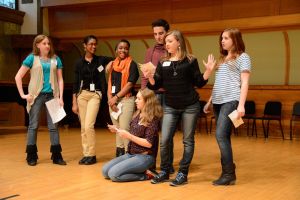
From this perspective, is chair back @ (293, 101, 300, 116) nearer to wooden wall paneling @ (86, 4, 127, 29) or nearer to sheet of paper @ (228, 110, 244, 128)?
wooden wall paneling @ (86, 4, 127, 29)

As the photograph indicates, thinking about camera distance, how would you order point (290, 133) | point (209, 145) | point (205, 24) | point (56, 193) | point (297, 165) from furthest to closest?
1. point (290, 133)
2. point (205, 24)
3. point (209, 145)
4. point (297, 165)
5. point (56, 193)

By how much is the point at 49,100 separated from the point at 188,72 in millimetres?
1885

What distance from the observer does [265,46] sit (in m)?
9.84

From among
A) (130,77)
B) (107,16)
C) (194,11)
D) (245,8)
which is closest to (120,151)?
(130,77)

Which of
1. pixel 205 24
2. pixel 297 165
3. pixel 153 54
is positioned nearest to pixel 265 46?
pixel 205 24

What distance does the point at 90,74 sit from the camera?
17.1 feet

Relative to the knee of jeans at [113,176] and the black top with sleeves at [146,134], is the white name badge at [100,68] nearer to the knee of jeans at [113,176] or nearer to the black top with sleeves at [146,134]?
the black top with sleeves at [146,134]

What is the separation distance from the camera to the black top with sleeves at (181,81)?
13.1ft

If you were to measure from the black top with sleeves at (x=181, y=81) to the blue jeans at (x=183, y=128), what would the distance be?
0.21 feet

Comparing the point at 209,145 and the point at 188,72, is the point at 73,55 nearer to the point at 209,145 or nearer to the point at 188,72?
the point at 209,145

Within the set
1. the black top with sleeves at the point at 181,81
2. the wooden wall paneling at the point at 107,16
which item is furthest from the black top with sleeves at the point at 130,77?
the wooden wall paneling at the point at 107,16

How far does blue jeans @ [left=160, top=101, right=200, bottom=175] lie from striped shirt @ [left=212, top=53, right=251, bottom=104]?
0.85 ft

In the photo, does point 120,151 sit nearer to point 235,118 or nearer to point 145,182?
point 145,182

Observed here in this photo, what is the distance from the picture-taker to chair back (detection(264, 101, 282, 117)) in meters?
9.15
